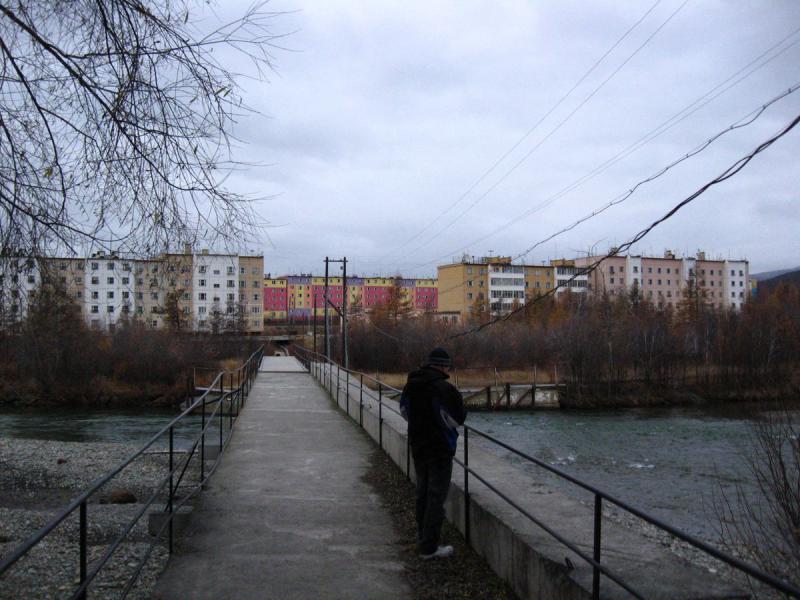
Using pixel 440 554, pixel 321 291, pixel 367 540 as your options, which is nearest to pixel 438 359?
pixel 440 554

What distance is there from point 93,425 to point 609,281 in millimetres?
96953

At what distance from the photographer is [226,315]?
3440 inches

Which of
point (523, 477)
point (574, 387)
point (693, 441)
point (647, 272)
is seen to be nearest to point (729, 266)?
point (647, 272)

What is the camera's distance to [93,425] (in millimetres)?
34812

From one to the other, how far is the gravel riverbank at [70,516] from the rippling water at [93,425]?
410cm

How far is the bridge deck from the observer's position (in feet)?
17.0

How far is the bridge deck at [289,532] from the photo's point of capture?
Result: 5172 mm

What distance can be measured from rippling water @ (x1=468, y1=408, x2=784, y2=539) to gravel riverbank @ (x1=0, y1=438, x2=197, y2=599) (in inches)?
347

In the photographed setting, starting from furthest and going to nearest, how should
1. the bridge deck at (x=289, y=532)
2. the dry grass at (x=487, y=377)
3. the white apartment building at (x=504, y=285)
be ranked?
the white apartment building at (x=504, y=285)
the dry grass at (x=487, y=377)
the bridge deck at (x=289, y=532)

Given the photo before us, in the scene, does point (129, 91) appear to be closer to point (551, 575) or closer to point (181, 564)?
point (181, 564)

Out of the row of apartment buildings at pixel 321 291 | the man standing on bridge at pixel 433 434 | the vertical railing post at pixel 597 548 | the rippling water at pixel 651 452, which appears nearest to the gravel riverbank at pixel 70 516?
the man standing on bridge at pixel 433 434

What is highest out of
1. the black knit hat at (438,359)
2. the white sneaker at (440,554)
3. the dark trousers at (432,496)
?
the black knit hat at (438,359)

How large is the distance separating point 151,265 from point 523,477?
424cm

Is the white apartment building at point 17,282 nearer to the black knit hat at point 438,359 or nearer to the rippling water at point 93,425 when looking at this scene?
the black knit hat at point 438,359
